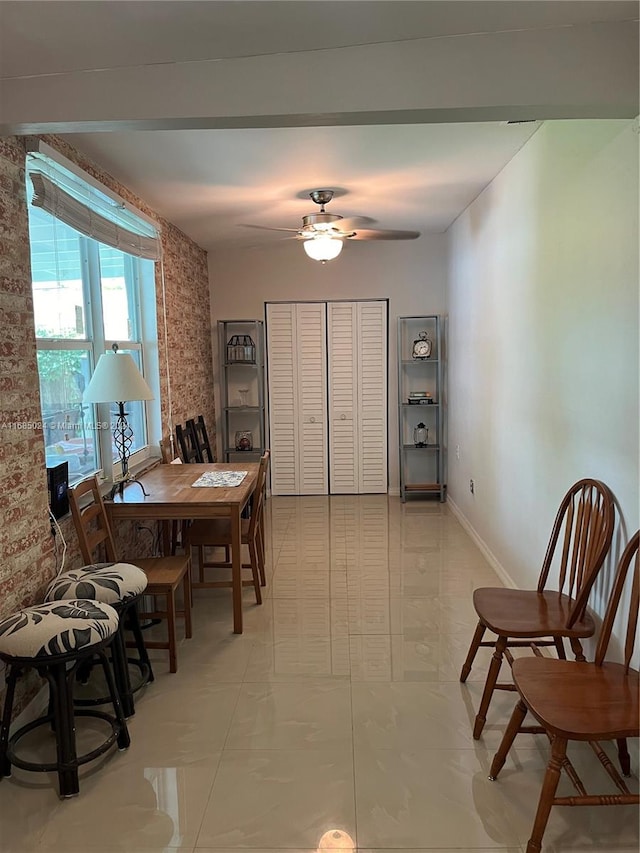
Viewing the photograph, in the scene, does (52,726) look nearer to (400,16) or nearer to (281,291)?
(400,16)

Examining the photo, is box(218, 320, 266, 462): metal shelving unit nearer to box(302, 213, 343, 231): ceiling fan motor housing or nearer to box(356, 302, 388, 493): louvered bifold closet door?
box(356, 302, 388, 493): louvered bifold closet door

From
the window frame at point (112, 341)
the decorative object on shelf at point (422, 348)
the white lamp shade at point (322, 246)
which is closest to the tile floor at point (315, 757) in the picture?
the window frame at point (112, 341)

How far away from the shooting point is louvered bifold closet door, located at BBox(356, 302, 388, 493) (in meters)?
→ 6.26

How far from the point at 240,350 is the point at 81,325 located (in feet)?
9.08

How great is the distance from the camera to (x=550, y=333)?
3.04 meters

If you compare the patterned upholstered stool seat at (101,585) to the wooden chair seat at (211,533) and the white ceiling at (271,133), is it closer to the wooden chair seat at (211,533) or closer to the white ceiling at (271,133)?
the wooden chair seat at (211,533)

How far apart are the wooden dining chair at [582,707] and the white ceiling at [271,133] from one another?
5.71 feet

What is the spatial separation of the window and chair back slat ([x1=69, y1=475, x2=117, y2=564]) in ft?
0.70

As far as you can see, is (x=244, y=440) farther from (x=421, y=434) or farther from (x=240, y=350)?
(x=421, y=434)

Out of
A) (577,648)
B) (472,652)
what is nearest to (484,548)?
(472,652)

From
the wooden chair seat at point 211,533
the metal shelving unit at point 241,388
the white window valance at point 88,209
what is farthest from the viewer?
the metal shelving unit at point 241,388

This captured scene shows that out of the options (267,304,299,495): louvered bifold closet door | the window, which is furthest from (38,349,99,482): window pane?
(267,304,299,495): louvered bifold closet door

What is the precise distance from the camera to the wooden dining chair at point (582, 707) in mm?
1756

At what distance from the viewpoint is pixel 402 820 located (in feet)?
6.60
